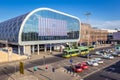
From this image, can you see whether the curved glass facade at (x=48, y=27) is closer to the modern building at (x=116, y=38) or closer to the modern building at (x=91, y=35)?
the modern building at (x=91, y=35)

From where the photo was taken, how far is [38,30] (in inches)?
2788

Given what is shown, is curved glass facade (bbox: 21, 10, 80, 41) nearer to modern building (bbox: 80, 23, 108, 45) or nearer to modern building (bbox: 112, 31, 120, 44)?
modern building (bbox: 80, 23, 108, 45)

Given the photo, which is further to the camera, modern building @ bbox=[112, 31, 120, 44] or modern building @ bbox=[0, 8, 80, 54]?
modern building @ bbox=[112, 31, 120, 44]

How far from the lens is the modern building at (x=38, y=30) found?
217ft

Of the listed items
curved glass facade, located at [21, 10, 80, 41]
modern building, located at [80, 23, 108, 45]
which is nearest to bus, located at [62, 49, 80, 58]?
curved glass facade, located at [21, 10, 80, 41]

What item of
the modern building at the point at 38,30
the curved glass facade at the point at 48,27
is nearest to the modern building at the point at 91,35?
the curved glass facade at the point at 48,27

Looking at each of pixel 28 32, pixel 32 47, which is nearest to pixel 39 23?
pixel 28 32

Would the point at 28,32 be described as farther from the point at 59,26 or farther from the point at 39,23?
the point at 59,26

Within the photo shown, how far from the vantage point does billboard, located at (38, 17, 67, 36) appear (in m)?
72.3

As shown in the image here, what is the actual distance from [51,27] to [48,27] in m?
2.28

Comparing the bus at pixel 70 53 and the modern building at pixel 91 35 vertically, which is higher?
the modern building at pixel 91 35

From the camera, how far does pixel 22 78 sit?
33750 millimetres

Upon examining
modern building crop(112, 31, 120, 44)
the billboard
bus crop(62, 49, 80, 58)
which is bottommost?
bus crop(62, 49, 80, 58)

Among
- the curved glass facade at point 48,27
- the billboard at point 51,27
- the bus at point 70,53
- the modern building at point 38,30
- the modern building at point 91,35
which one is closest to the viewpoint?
the bus at point 70,53
